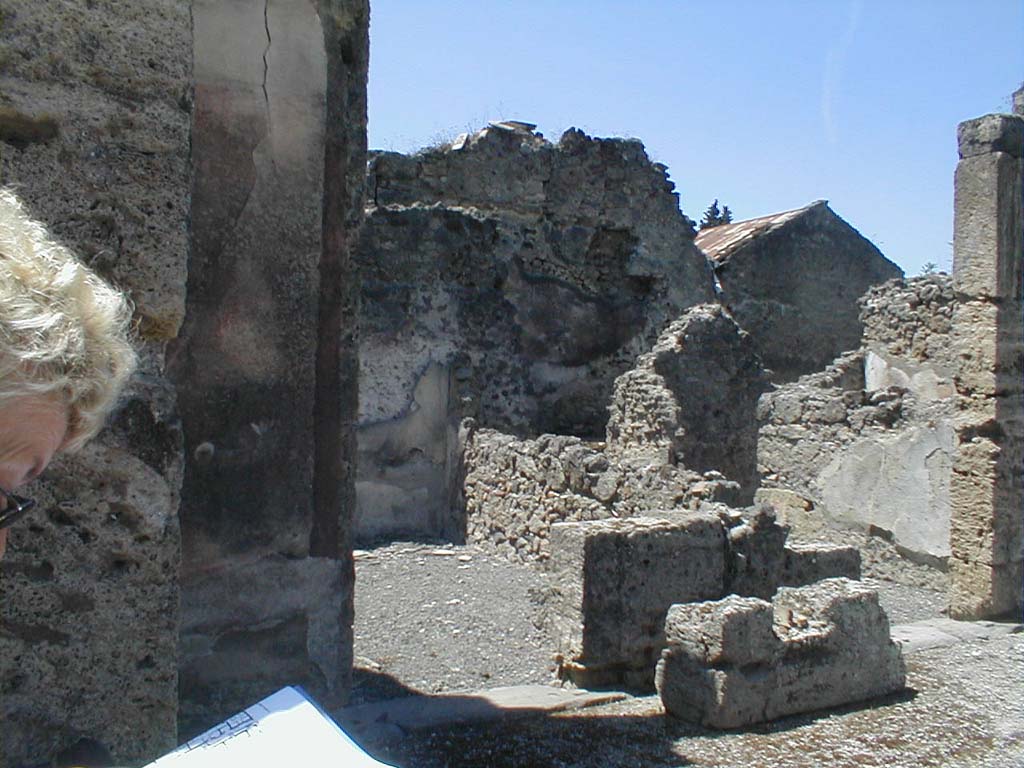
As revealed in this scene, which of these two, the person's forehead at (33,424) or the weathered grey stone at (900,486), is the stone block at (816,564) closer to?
the weathered grey stone at (900,486)

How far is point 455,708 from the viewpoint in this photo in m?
4.71

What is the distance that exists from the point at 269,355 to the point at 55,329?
2.86 metres

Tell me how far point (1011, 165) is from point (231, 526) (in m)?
5.91

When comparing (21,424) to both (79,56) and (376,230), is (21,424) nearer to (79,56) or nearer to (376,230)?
(79,56)

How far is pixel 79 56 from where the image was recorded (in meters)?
2.32

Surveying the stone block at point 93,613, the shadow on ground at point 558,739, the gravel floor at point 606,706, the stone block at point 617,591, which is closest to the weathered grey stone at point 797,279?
the gravel floor at point 606,706

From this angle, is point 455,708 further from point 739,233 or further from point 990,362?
point 739,233

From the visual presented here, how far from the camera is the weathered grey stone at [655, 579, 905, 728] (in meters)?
4.58

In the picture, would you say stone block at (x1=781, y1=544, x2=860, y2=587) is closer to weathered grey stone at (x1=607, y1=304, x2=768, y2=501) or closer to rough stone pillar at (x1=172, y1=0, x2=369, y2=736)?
weathered grey stone at (x1=607, y1=304, x2=768, y2=501)

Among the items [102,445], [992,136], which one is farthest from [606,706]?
[992,136]

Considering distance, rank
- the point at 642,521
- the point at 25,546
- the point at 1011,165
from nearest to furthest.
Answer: the point at 25,546 < the point at 642,521 < the point at 1011,165

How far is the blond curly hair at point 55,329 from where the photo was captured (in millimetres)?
1124

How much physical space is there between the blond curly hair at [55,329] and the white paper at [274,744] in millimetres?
430

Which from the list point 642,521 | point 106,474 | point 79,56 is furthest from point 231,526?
point 642,521
